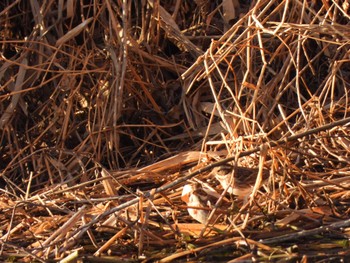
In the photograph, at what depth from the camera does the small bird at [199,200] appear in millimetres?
3371

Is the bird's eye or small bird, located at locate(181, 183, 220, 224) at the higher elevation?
the bird's eye

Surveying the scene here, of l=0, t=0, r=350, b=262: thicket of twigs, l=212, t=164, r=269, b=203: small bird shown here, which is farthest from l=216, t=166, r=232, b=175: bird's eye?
l=0, t=0, r=350, b=262: thicket of twigs

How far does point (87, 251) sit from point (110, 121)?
48.2 inches

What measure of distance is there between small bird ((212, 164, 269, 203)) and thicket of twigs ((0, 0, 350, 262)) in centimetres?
5

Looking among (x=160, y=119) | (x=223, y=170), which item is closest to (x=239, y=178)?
(x=223, y=170)

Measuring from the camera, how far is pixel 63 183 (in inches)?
162

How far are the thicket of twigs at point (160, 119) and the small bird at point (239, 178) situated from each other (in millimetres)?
48

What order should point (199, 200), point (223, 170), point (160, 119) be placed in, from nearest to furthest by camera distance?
point (199, 200), point (223, 170), point (160, 119)

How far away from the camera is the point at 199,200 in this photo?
346cm

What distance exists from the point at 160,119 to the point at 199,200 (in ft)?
3.96

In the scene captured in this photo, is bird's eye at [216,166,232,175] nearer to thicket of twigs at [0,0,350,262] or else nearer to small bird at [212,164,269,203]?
small bird at [212,164,269,203]

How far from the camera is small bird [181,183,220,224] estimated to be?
133 inches

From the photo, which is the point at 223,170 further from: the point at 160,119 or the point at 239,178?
the point at 160,119

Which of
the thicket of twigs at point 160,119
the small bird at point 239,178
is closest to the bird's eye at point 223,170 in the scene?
the small bird at point 239,178
